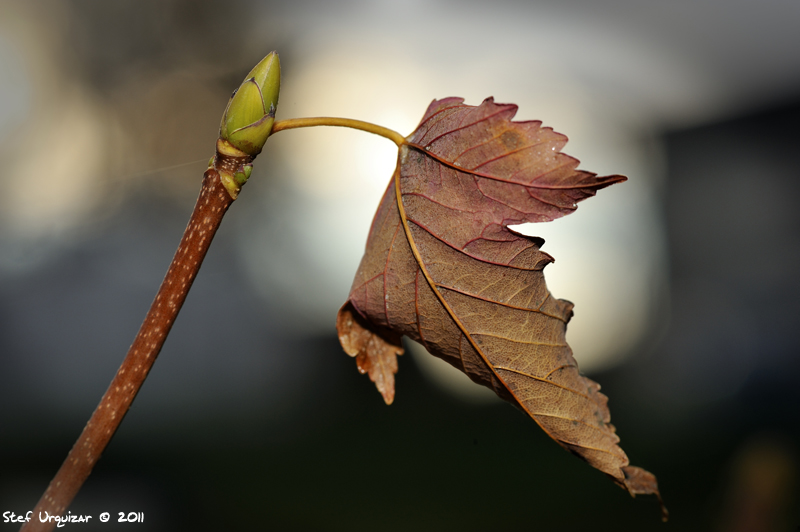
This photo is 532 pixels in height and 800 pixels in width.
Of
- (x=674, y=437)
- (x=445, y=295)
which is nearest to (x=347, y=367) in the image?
(x=674, y=437)

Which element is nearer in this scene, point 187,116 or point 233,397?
point 187,116

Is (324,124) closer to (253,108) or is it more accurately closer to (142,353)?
(253,108)

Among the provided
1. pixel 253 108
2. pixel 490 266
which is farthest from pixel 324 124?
pixel 490 266

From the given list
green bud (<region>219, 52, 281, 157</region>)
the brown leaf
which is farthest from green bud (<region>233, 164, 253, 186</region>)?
the brown leaf

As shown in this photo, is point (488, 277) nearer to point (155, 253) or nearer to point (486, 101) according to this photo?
point (486, 101)

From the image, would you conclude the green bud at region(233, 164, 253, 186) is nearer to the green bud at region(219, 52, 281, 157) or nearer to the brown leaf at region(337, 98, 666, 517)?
the green bud at region(219, 52, 281, 157)

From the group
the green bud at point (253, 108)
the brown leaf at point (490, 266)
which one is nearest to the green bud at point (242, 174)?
the green bud at point (253, 108)
